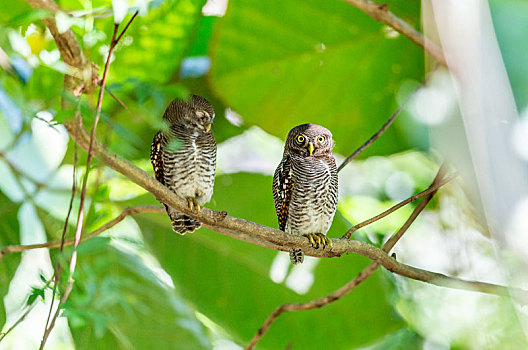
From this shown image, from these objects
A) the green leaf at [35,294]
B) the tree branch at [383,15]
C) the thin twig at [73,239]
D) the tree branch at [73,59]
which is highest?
the tree branch at [383,15]

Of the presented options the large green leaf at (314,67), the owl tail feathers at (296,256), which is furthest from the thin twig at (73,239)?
the large green leaf at (314,67)

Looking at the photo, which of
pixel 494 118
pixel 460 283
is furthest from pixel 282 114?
pixel 494 118

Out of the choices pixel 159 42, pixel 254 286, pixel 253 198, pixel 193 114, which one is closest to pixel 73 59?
pixel 193 114

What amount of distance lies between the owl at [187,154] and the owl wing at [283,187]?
19 cm

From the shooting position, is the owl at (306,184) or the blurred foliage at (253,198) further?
the blurred foliage at (253,198)

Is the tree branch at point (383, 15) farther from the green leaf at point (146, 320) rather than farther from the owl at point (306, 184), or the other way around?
the green leaf at point (146, 320)

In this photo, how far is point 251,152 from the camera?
227 cm

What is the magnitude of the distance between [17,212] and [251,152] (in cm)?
86

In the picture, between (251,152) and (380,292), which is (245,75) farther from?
(380,292)

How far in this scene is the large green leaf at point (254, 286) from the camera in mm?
2002

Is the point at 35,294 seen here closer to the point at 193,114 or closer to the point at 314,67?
the point at 193,114

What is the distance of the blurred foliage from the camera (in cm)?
171

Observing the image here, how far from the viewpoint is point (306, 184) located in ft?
4.93

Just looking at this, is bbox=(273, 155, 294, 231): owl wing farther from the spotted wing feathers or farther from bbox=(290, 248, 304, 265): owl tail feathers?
the spotted wing feathers
